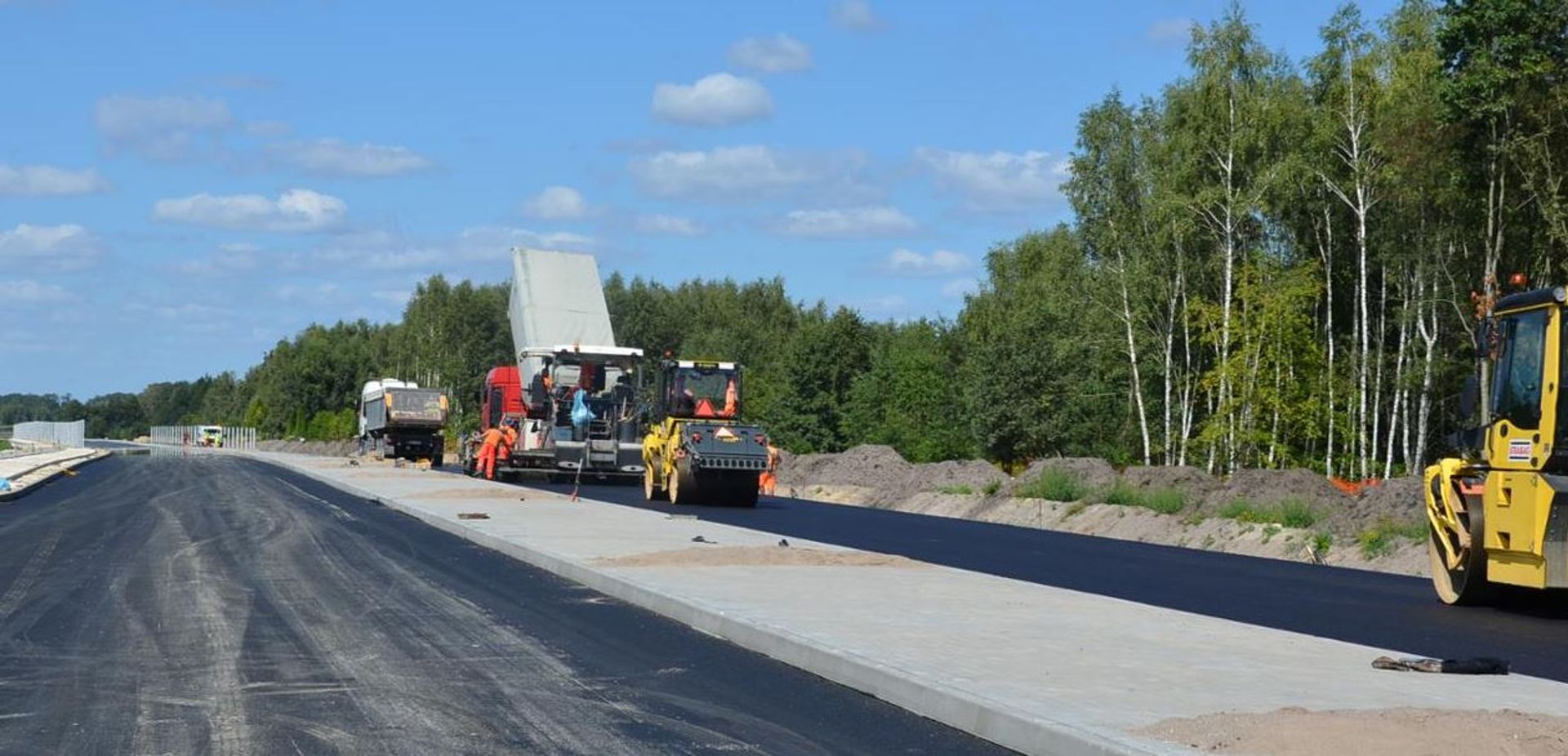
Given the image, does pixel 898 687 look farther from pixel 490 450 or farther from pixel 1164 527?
pixel 490 450

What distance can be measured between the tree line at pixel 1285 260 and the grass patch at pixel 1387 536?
54.5 feet

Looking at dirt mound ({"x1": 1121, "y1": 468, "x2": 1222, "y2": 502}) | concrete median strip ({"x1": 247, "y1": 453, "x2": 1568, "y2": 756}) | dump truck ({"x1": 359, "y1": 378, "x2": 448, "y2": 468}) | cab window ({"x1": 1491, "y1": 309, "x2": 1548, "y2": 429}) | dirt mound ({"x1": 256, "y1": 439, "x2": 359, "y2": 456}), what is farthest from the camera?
dirt mound ({"x1": 256, "y1": 439, "x2": 359, "y2": 456})

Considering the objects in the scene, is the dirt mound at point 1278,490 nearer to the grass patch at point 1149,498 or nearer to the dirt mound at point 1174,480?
the grass patch at point 1149,498

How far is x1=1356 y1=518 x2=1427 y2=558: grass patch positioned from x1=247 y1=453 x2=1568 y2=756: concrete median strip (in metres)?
7.90

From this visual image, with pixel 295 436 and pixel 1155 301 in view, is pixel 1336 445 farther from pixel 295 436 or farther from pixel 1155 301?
pixel 295 436

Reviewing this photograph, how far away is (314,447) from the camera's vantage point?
115125mm

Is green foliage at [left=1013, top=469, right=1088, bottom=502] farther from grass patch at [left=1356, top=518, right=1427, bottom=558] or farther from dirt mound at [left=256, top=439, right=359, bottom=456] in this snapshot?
dirt mound at [left=256, top=439, right=359, bottom=456]

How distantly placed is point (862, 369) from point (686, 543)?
54.1 meters

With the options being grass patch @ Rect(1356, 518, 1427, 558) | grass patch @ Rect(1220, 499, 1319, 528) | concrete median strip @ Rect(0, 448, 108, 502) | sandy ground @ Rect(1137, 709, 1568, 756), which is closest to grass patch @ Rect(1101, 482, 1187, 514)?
grass patch @ Rect(1220, 499, 1319, 528)

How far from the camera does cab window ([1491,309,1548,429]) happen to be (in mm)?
15281

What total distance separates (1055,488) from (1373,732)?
2712 centimetres

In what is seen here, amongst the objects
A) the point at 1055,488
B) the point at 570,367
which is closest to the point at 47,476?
the point at 570,367

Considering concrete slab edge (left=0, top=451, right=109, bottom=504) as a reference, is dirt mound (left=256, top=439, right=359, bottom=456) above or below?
above

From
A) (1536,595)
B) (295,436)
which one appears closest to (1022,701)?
(1536,595)
